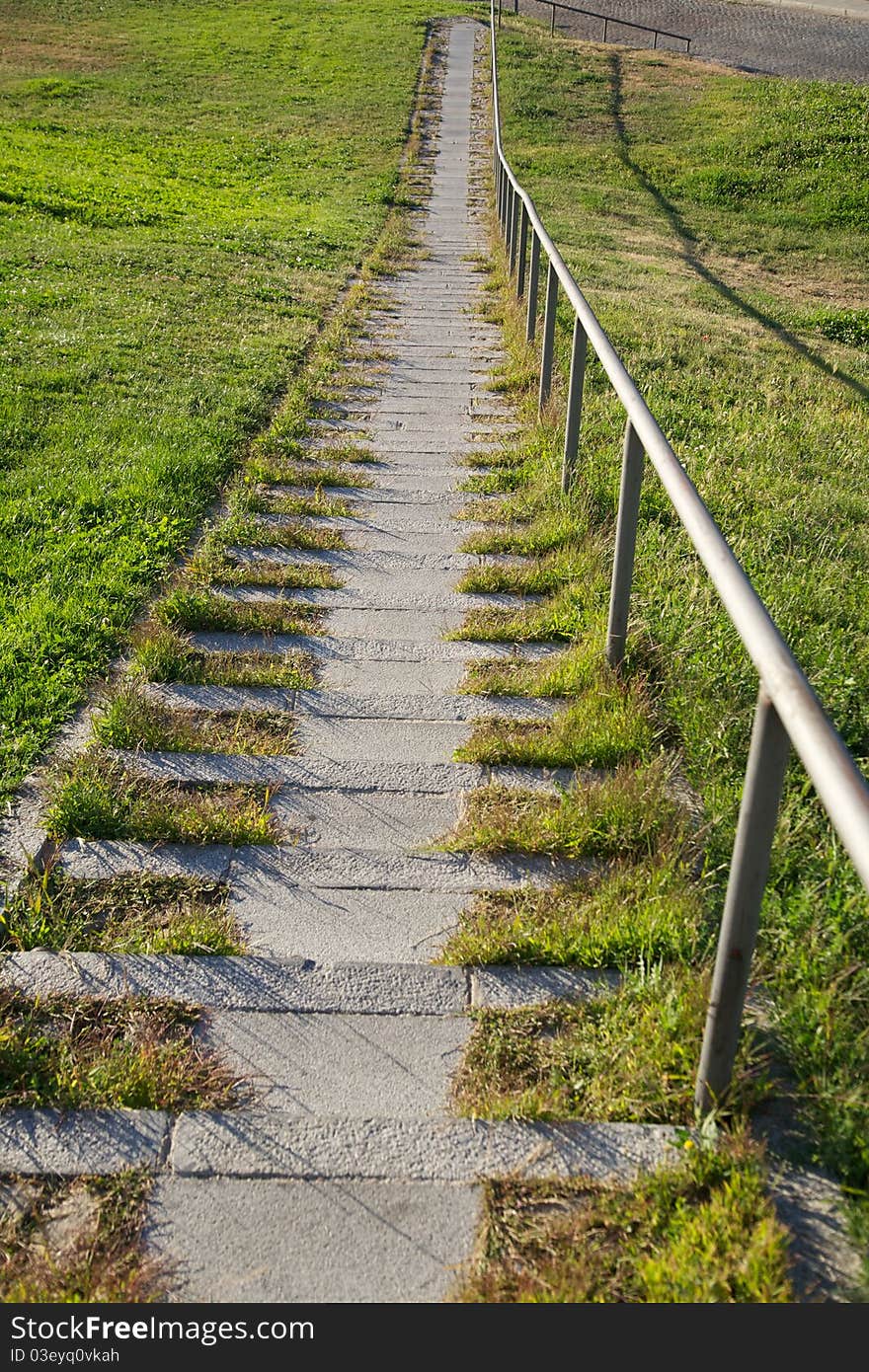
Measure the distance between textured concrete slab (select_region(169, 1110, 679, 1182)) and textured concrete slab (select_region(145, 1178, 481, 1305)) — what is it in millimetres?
39

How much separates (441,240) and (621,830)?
46.4 ft

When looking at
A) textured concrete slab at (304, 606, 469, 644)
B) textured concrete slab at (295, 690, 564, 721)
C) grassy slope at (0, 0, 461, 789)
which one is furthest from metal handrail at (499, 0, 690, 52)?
textured concrete slab at (295, 690, 564, 721)

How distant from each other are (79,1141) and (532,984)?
105cm

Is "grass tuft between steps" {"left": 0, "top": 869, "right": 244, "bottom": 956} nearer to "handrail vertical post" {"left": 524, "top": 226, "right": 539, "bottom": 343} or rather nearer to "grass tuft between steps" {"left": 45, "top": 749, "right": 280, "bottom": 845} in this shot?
"grass tuft between steps" {"left": 45, "top": 749, "right": 280, "bottom": 845}

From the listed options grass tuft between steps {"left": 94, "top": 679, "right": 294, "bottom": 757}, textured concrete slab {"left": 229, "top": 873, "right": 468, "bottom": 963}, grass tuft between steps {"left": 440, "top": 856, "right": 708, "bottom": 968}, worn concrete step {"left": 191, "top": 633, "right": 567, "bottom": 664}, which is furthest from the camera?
worn concrete step {"left": 191, "top": 633, "right": 567, "bottom": 664}

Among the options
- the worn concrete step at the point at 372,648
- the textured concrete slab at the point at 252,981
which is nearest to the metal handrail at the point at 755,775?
the textured concrete slab at the point at 252,981

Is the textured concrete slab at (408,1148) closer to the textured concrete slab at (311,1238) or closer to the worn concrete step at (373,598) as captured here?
the textured concrete slab at (311,1238)

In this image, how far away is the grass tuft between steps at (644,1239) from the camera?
6.87ft

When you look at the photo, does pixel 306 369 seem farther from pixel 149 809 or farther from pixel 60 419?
pixel 149 809

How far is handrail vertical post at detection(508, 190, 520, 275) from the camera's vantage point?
39.7ft

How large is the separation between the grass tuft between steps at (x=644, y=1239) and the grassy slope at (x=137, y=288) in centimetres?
219

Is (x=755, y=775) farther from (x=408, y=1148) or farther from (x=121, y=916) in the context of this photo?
(x=121, y=916)

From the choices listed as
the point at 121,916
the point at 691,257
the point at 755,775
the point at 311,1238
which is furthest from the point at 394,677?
the point at 691,257

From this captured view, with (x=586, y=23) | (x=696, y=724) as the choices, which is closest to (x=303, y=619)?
(x=696, y=724)
